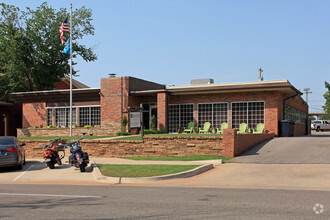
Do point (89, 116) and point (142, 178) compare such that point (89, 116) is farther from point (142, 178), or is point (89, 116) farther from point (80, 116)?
point (142, 178)

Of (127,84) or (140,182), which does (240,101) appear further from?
(140,182)

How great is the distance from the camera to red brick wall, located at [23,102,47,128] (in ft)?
101

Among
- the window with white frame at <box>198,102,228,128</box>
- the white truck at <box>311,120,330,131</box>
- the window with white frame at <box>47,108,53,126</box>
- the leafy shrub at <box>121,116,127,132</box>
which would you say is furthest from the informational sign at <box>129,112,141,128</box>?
the white truck at <box>311,120,330,131</box>

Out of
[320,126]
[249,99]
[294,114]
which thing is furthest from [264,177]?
[320,126]

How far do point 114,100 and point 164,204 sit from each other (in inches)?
793

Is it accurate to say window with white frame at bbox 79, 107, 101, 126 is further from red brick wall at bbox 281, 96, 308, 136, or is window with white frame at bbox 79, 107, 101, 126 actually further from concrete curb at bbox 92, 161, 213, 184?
concrete curb at bbox 92, 161, 213, 184

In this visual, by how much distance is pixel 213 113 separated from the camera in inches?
1027

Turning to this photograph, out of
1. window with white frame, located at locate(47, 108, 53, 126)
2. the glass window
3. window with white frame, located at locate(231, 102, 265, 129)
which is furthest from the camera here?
window with white frame, located at locate(47, 108, 53, 126)

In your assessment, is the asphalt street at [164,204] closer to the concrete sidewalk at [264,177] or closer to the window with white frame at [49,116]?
the concrete sidewalk at [264,177]

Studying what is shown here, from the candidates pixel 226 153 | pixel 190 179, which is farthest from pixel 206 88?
pixel 190 179

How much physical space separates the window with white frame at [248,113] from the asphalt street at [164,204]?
50.9ft

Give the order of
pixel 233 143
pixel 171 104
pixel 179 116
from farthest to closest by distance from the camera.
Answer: pixel 171 104, pixel 179 116, pixel 233 143

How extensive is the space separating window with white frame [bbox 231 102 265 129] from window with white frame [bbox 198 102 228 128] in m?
0.65

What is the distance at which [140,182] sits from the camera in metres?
12.0
